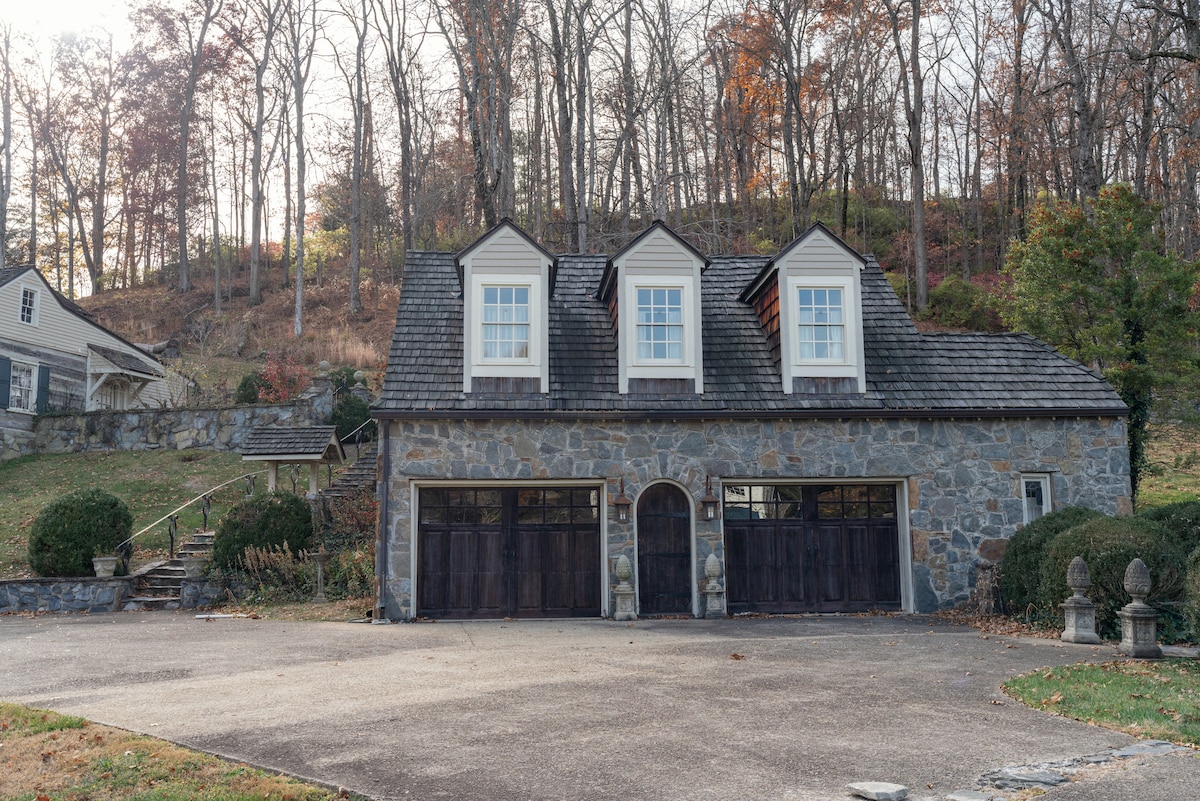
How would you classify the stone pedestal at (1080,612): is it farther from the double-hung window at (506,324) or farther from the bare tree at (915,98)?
the bare tree at (915,98)

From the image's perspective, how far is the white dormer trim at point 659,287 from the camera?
14.8 m

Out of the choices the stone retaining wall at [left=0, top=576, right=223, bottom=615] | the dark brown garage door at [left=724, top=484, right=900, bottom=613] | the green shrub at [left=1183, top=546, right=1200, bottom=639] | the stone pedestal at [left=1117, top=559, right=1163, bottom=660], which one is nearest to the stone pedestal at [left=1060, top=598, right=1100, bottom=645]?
the stone pedestal at [left=1117, top=559, right=1163, bottom=660]

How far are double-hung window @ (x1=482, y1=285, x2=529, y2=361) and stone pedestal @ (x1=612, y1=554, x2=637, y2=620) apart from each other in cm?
360

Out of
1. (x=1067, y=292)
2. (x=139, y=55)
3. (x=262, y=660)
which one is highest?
(x=139, y=55)

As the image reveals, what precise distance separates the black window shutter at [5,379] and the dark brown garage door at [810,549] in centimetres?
2135

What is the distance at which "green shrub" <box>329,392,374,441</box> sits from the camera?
23359mm

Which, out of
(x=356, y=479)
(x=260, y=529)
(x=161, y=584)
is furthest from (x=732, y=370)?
(x=161, y=584)

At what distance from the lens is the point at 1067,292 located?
1816 cm

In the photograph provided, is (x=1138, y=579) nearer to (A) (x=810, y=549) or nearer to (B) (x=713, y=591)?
(A) (x=810, y=549)

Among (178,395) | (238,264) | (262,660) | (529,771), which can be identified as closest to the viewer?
(529,771)

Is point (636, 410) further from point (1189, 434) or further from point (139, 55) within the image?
point (139, 55)

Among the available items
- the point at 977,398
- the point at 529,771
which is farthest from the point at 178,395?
the point at 529,771

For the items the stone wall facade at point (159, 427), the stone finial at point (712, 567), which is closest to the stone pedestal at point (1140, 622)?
the stone finial at point (712, 567)

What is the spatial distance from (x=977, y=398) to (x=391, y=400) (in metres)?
9.36
